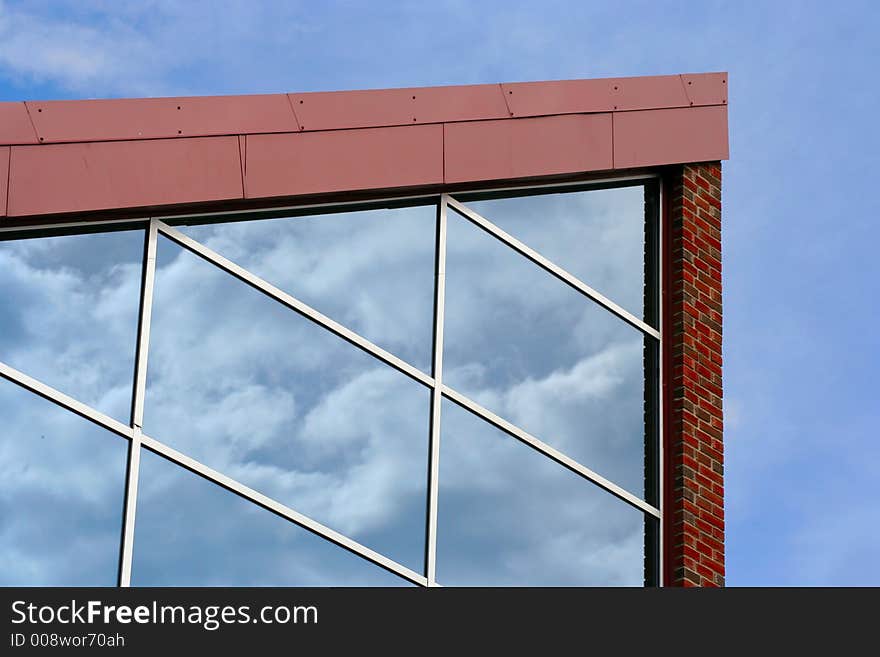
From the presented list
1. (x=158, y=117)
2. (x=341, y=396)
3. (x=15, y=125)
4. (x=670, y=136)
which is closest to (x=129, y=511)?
(x=341, y=396)

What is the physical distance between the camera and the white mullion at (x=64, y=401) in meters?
10.0

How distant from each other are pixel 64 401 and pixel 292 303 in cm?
193

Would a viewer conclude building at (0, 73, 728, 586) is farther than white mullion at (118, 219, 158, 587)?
Yes

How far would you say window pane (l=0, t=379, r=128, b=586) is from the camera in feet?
31.8

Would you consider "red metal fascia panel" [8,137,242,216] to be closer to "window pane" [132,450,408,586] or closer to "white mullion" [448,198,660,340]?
"window pane" [132,450,408,586]

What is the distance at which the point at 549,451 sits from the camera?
12312 mm

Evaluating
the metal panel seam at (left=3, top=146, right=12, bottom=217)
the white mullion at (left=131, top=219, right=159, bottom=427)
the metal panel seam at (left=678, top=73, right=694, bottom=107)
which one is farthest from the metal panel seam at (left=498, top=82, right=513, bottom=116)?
the metal panel seam at (left=3, top=146, right=12, bottom=217)

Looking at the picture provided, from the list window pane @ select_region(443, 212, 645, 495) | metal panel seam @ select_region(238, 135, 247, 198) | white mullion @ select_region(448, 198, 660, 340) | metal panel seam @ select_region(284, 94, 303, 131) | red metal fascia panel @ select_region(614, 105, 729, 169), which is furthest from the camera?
red metal fascia panel @ select_region(614, 105, 729, 169)

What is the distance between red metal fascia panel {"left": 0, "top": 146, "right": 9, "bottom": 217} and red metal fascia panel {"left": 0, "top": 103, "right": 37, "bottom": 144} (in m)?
0.06

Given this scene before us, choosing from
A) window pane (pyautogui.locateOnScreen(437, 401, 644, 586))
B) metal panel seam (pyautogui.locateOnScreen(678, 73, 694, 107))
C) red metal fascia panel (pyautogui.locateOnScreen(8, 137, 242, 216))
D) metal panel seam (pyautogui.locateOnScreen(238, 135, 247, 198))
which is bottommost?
A: window pane (pyautogui.locateOnScreen(437, 401, 644, 586))

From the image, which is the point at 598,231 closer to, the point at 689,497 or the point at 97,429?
the point at 689,497

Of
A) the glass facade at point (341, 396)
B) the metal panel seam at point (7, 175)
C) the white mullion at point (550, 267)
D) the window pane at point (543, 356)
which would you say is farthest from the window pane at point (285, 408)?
the white mullion at point (550, 267)

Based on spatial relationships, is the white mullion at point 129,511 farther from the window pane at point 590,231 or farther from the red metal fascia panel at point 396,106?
the window pane at point 590,231

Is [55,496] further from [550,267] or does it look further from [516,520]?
[550,267]
